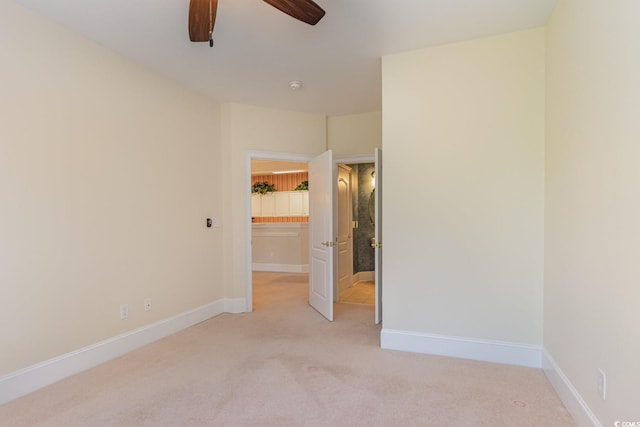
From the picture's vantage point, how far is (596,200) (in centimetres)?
177

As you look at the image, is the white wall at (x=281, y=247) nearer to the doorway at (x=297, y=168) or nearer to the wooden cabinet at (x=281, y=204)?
the doorway at (x=297, y=168)

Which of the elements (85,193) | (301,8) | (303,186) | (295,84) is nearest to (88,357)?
(85,193)

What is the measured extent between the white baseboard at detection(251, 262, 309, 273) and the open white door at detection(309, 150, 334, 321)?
9.20ft

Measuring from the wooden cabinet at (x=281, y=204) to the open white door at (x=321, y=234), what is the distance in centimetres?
410

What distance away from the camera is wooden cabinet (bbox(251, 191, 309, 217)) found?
28.8 feet

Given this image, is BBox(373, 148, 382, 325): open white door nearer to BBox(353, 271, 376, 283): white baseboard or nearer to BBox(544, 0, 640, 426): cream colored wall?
BBox(544, 0, 640, 426): cream colored wall

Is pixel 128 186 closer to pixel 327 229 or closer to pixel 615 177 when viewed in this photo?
pixel 327 229

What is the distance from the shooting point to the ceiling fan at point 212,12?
179cm

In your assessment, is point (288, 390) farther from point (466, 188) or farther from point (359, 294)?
point (359, 294)

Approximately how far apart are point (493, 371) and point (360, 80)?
290 centimetres

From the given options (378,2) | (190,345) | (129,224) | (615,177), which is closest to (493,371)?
(615,177)

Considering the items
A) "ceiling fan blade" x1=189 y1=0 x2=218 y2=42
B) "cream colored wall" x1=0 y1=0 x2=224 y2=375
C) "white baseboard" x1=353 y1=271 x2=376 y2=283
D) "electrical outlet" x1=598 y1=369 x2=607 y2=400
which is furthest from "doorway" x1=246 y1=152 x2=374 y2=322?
"electrical outlet" x1=598 y1=369 x2=607 y2=400

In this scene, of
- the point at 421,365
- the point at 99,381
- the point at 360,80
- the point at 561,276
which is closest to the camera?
the point at 561,276

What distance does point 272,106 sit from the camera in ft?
14.7
